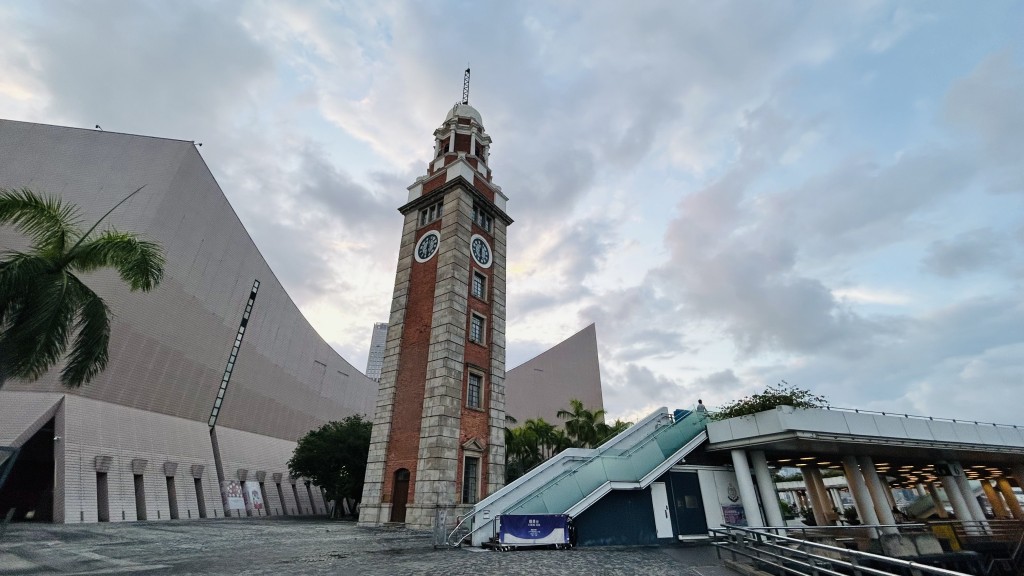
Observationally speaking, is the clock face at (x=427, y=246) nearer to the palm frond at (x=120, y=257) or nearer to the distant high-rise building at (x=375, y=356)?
the palm frond at (x=120, y=257)

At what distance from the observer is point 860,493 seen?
16719mm

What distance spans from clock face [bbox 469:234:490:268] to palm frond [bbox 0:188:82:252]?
14.9 meters

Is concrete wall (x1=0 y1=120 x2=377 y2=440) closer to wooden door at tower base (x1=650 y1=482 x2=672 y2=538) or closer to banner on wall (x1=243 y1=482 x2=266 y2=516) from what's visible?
banner on wall (x1=243 y1=482 x2=266 y2=516)

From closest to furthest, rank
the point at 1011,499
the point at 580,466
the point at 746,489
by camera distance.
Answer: the point at 580,466 < the point at 746,489 < the point at 1011,499

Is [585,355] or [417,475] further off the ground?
[585,355]

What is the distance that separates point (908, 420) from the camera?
15.7 m

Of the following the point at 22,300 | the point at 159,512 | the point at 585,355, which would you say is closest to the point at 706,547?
the point at 22,300

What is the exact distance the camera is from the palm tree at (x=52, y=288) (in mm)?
9062

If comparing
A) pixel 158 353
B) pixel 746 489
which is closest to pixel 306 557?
pixel 746 489

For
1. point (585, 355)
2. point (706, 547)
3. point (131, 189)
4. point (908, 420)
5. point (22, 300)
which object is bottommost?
point (706, 547)

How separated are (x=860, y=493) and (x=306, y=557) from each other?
61.5ft

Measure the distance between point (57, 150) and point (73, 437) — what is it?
52.0 ft

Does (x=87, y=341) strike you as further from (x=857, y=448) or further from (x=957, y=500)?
(x=957, y=500)

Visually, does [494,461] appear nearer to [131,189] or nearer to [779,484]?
[131,189]
